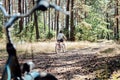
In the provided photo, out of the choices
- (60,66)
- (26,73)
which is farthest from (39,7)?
(60,66)

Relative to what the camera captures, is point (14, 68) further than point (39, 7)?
Yes

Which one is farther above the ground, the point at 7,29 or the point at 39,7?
the point at 39,7

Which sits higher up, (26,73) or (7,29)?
(7,29)

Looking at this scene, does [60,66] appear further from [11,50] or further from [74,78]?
[11,50]

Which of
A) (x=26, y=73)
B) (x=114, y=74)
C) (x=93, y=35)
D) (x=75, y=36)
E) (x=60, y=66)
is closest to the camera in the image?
(x=26, y=73)

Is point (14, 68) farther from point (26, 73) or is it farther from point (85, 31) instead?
point (85, 31)

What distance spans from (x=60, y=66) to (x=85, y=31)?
89.5 ft

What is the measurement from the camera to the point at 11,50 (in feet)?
8.57

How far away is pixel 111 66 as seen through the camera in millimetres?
12445

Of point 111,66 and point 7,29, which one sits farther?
point 111,66

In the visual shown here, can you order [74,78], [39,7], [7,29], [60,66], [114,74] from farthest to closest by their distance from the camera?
[60,66], [74,78], [114,74], [7,29], [39,7]

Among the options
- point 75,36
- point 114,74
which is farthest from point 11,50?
point 75,36

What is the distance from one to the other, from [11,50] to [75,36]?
123 ft

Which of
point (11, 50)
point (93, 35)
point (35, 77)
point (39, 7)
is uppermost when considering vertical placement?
point (39, 7)
